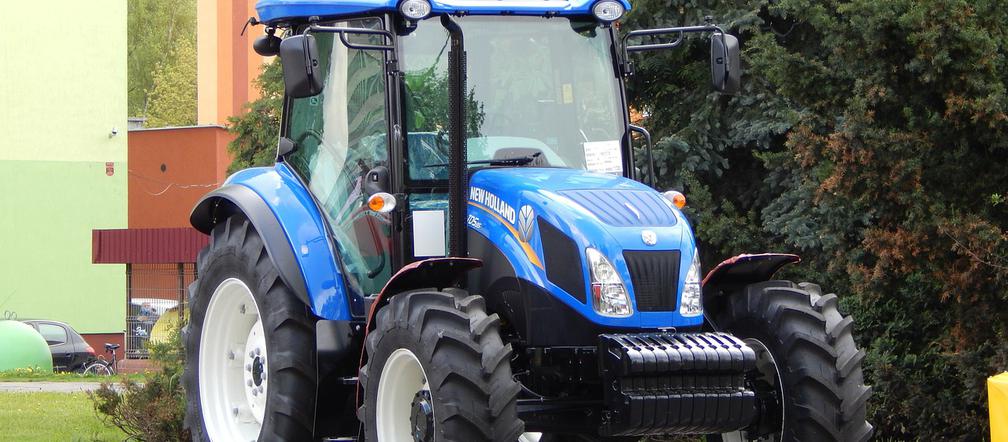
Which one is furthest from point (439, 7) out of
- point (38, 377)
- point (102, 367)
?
point (102, 367)

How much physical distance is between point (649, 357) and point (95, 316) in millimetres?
36706

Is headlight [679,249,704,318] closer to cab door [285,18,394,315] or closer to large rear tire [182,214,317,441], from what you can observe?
cab door [285,18,394,315]

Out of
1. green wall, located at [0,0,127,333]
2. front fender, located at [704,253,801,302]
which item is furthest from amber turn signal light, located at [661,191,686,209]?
green wall, located at [0,0,127,333]

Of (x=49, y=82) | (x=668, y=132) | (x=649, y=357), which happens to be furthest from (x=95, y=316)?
(x=649, y=357)

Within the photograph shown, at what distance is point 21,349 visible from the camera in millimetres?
26312

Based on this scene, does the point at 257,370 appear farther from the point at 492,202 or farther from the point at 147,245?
the point at 147,245

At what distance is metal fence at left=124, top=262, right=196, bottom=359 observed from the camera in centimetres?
3444

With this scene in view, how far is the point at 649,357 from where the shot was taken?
19.9ft

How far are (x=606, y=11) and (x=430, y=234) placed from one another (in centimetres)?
154

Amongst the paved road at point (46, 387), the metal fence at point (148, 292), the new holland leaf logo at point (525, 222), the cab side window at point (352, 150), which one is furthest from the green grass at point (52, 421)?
the metal fence at point (148, 292)

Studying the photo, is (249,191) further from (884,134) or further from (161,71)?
(161,71)

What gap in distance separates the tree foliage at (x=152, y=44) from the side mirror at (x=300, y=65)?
181 feet

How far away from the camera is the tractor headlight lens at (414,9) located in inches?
274

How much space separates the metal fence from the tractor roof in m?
27.3
